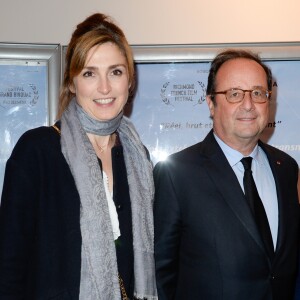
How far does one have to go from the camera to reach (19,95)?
2.64 metres

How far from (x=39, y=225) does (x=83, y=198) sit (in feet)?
0.58

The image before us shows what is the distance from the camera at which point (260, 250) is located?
1.86 metres

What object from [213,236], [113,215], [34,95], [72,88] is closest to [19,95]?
[34,95]

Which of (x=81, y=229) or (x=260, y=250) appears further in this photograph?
(x=260, y=250)

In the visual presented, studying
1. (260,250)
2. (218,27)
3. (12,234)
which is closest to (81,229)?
(12,234)

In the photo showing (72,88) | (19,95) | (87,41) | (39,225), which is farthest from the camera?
(19,95)

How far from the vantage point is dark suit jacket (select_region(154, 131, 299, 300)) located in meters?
1.87

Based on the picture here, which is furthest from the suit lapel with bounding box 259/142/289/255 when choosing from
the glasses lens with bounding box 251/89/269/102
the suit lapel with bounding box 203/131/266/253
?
the glasses lens with bounding box 251/89/269/102

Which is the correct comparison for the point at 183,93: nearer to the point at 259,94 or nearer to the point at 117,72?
the point at 259,94

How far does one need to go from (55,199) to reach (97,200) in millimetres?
148

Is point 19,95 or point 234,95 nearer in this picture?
point 234,95

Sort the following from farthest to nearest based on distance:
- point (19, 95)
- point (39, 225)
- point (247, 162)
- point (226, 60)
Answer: point (19, 95) < point (226, 60) < point (247, 162) < point (39, 225)

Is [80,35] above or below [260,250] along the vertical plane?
above

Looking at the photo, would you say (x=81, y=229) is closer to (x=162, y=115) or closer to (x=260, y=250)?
(x=260, y=250)
